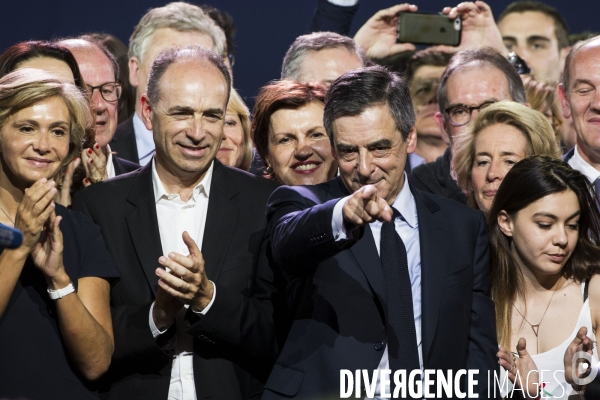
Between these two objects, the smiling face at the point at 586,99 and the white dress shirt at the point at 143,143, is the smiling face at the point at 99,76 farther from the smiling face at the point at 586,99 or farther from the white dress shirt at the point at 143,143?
the smiling face at the point at 586,99

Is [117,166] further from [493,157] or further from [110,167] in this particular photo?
[493,157]

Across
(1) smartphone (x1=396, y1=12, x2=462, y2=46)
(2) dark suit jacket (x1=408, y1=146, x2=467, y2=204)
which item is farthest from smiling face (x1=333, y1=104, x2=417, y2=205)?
(1) smartphone (x1=396, y1=12, x2=462, y2=46)

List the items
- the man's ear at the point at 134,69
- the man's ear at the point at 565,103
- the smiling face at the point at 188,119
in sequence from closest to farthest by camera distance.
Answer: the smiling face at the point at 188,119 < the man's ear at the point at 565,103 < the man's ear at the point at 134,69

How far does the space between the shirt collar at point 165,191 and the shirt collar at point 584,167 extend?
1446mm

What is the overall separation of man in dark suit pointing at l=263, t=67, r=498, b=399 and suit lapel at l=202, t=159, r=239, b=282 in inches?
9.5

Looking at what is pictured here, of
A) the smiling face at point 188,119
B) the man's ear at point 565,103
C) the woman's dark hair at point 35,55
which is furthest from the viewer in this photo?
the man's ear at point 565,103

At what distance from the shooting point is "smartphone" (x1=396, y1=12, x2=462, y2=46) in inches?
188

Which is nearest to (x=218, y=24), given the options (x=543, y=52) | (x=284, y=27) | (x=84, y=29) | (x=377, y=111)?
(x=284, y=27)

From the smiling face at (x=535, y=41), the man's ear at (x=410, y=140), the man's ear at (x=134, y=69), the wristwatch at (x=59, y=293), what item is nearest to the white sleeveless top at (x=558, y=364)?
the man's ear at (x=410, y=140)

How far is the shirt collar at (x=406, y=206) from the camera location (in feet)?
9.48

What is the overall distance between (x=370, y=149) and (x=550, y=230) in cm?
77

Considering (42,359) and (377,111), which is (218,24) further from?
(42,359)

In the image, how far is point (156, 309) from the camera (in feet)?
9.46

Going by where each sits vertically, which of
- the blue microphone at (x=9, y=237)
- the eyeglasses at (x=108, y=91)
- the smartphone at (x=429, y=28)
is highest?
the smartphone at (x=429, y=28)
